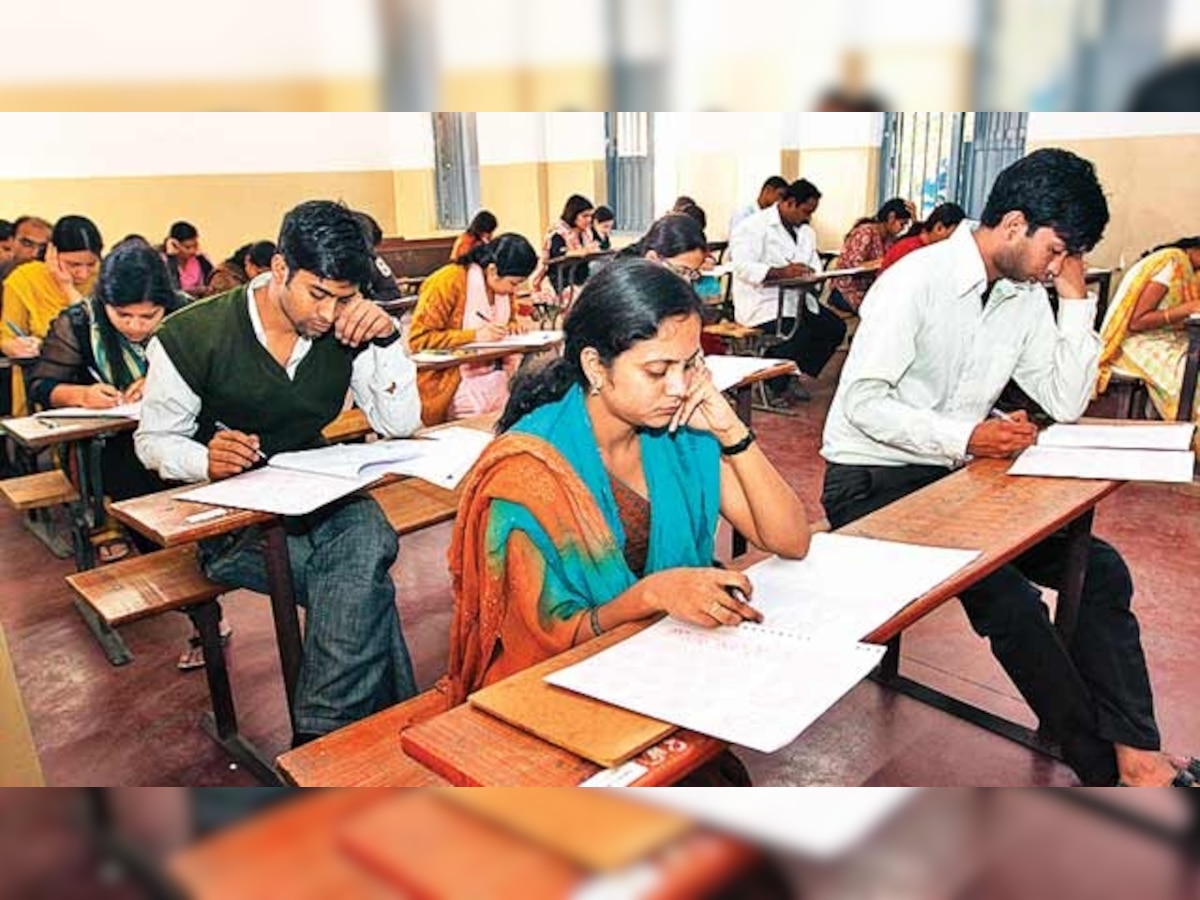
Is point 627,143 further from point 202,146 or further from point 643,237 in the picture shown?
point 643,237

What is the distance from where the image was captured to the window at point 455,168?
0.52 meters

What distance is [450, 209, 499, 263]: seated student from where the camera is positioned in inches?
77.9

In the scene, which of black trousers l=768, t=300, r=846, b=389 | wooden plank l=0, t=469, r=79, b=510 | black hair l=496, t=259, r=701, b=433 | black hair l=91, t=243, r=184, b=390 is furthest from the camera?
black trousers l=768, t=300, r=846, b=389

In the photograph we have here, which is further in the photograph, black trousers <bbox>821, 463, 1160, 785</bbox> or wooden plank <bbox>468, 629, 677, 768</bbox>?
black trousers <bbox>821, 463, 1160, 785</bbox>

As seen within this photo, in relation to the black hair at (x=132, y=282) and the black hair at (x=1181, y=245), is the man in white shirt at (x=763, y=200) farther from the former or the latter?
the black hair at (x=132, y=282)

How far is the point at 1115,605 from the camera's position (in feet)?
5.10

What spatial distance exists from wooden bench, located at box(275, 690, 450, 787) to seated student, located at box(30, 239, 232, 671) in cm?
119

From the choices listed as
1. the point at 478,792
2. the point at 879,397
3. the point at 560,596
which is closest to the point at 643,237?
the point at 879,397

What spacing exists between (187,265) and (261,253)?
0.28m

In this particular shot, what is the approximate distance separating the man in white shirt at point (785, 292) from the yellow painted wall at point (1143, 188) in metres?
0.58

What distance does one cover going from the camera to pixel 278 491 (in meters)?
1.42

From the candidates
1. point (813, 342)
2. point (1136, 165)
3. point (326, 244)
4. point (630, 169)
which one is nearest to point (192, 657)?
point (326, 244)

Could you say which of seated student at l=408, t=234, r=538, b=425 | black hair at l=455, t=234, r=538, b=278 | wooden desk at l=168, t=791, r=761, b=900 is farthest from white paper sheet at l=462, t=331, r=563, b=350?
wooden desk at l=168, t=791, r=761, b=900

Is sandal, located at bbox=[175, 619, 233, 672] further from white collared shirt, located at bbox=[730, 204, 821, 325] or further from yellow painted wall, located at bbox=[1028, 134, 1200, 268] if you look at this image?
yellow painted wall, located at bbox=[1028, 134, 1200, 268]
